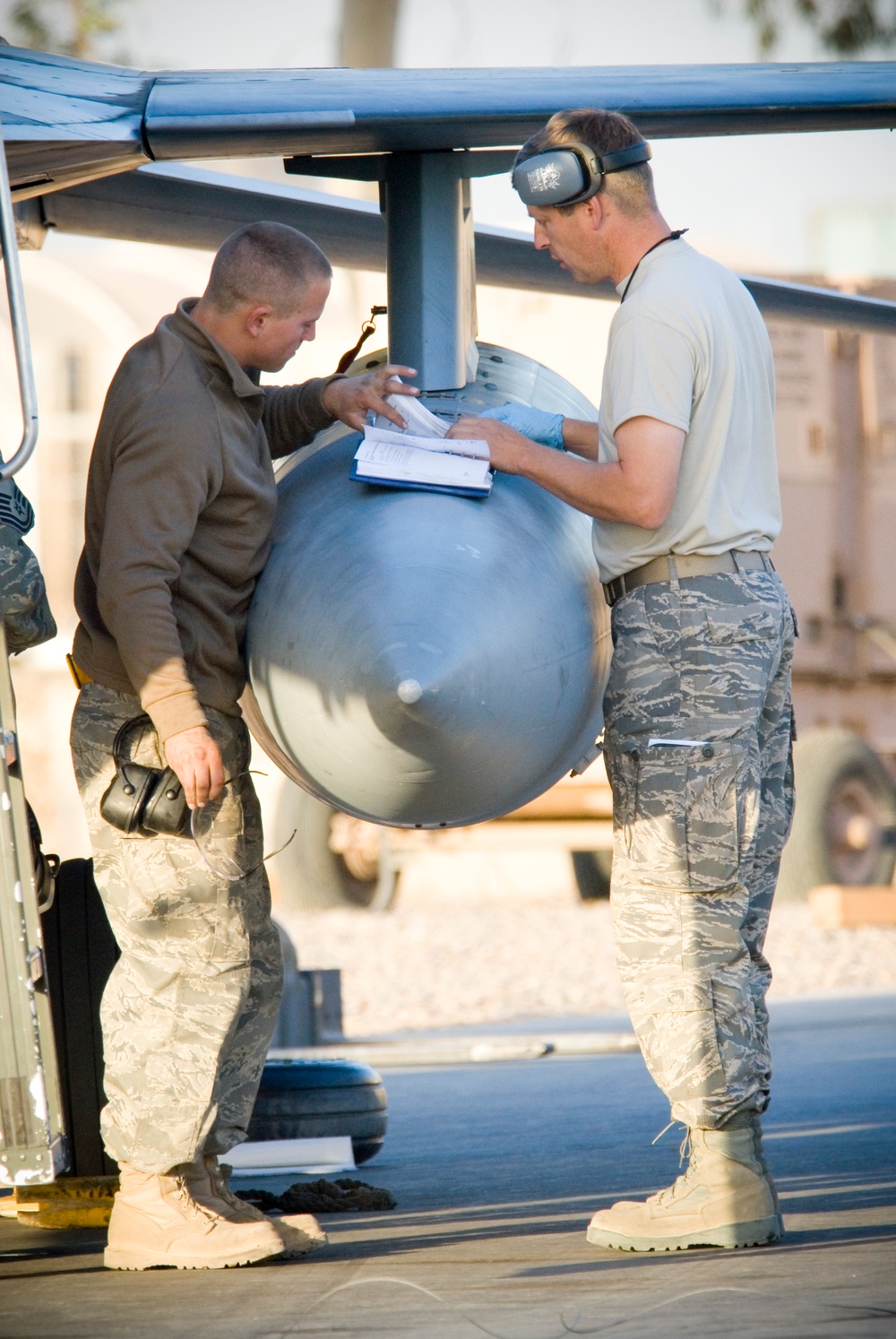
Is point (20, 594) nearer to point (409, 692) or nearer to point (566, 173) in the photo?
point (409, 692)

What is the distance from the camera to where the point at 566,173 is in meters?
3.29

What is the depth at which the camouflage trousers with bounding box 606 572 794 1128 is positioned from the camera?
3287mm

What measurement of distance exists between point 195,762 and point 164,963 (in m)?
0.45

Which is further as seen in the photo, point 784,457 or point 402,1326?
point 784,457

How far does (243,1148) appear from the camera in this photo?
4520 mm

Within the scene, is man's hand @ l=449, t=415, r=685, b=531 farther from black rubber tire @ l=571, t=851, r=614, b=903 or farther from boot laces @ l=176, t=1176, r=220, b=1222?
black rubber tire @ l=571, t=851, r=614, b=903

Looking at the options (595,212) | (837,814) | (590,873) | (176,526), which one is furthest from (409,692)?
(590,873)

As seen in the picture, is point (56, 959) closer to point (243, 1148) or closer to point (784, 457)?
point (243, 1148)

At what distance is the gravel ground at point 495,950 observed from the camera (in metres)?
10.2

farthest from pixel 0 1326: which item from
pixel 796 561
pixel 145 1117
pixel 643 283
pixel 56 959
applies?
pixel 796 561

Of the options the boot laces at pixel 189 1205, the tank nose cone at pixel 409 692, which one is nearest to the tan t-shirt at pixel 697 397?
the tank nose cone at pixel 409 692

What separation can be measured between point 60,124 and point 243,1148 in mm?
2642

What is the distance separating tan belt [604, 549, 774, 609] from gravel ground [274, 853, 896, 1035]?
20.6ft

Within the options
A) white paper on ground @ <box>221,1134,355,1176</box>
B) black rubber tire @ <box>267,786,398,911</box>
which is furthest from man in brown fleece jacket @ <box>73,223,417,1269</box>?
black rubber tire @ <box>267,786,398,911</box>
